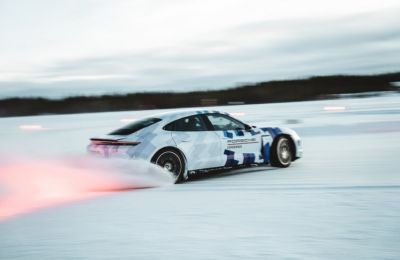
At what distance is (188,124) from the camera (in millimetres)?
9281

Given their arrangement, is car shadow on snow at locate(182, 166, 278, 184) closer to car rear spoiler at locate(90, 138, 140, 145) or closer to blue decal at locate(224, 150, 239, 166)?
blue decal at locate(224, 150, 239, 166)

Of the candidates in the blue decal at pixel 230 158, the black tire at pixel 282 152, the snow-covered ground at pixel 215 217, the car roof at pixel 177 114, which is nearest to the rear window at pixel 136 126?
the car roof at pixel 177 114

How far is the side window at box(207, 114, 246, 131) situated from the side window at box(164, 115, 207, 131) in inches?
11.7

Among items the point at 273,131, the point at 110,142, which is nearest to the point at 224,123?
the point at 273,131

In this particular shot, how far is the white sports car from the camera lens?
28.2ft

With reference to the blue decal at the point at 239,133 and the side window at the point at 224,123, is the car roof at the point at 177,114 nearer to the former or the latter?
the side window at the point at 224,123

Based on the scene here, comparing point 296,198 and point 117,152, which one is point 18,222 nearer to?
point 117,152

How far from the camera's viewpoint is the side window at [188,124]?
9.08 m

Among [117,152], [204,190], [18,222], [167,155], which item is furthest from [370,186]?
[18,222]

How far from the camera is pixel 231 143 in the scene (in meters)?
9.61

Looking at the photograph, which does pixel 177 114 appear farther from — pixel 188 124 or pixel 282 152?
pixel 282 152

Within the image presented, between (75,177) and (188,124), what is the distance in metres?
2.24

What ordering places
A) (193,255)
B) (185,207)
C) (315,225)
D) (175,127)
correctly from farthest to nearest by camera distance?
(175,127) < (185,207) < (315,225) < (193,255)

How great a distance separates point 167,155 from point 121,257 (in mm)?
4356
